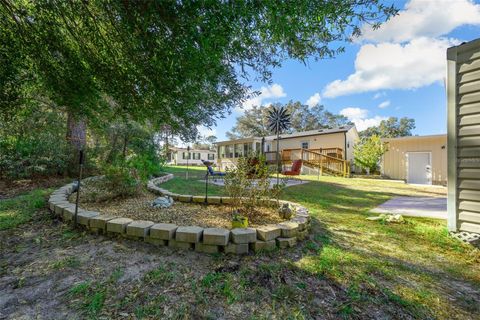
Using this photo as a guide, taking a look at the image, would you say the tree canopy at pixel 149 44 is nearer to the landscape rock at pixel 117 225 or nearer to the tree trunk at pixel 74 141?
the landscape rock at pixel 117 225

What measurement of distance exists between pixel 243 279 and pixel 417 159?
1457 centimetres

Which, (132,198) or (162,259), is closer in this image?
(162,259)

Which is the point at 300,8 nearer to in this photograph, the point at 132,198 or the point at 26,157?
the point at 132,198

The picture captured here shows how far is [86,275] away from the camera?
5.98 feet

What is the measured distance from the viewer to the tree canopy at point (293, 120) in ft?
114

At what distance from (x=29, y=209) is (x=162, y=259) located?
130 inches

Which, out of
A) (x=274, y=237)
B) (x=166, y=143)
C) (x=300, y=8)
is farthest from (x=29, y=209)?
(x=166, y=143)

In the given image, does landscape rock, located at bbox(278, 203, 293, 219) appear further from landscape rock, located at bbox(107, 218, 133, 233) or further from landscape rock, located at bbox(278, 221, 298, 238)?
landscape rock, located at bbox(107, 218, 133, 233)

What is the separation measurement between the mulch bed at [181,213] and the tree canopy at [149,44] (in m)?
1.42

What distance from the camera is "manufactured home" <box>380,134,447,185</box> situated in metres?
11.4

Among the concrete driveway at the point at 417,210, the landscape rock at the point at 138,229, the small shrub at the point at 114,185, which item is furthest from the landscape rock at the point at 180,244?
the concrete driveway at the point at 417,210

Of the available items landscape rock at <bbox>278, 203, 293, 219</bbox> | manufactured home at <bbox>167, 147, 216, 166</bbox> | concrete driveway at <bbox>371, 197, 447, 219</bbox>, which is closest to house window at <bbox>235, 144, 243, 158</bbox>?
manufactured home at <bbox>167, 147, 216, 166</bbox>

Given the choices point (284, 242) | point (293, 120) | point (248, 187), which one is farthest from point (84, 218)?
point (293, 120)

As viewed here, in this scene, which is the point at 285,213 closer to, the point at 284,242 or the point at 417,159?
the point at 284,242
